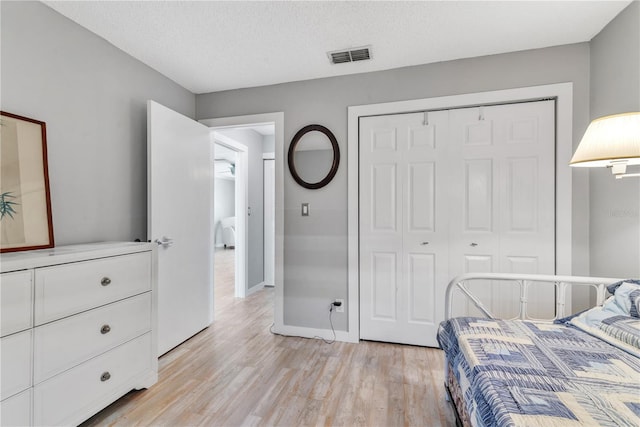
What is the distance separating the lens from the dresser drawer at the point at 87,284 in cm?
138

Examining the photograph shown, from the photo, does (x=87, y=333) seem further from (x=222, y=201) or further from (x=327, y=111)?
(x=222, y=201)

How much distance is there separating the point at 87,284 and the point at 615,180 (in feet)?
10.4

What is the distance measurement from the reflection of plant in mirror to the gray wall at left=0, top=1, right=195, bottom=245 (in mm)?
241

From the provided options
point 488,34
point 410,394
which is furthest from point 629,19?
point 410,394

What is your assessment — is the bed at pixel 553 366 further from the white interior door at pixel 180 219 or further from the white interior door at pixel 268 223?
the white interior door at pixel 268 223

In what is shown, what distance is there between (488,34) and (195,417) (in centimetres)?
309

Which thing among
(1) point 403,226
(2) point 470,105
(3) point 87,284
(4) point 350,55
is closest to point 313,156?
(4) point 350,55

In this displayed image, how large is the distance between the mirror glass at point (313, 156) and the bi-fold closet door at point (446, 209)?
33cm

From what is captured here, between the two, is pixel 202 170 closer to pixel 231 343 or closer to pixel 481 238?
pixel 231 343

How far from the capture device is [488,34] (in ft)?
6.86

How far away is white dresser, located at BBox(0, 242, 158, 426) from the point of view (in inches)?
50.3

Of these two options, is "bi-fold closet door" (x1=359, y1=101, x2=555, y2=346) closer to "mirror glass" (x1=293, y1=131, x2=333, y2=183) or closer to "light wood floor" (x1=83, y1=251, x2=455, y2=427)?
"mirror glass" (x1=293, y1=131, x2=333, y2=183)

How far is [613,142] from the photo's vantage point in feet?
4.12

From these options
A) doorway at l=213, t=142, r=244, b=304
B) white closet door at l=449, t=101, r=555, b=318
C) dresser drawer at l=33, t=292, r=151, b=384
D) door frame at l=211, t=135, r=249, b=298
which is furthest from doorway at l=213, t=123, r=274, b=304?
white closet door at l=449, t=101, r=555, b=318
